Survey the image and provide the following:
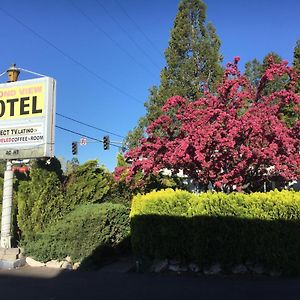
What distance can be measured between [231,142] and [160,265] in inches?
122

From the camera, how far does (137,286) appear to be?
8805 millimetres

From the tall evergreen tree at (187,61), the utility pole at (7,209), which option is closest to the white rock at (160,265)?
the utility pole at (7,209)

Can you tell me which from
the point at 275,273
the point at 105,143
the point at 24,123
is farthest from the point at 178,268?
the point at 105,143

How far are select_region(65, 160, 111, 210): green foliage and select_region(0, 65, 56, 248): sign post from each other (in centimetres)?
111

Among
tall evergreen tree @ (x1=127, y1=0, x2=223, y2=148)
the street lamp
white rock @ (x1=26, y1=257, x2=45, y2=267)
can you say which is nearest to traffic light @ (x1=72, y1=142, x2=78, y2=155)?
tall evergreen tree @ (x1=127, y1=0, x2=223, y2=148)

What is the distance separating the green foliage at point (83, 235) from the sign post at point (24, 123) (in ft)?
3.99

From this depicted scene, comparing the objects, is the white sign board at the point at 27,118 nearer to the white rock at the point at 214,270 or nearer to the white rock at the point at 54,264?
the white rock at the point at 54,264

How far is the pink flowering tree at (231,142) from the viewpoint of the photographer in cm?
1121

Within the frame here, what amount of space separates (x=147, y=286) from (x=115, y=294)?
0.83 metres

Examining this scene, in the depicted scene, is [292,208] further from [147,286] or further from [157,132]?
[157,132]

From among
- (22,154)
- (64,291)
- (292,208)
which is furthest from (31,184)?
(292,208)

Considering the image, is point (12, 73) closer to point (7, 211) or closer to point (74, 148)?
point (7, 211)

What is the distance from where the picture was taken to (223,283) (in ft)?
29.3

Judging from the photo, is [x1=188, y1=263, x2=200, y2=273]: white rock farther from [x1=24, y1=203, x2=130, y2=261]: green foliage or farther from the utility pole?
the utility pole
